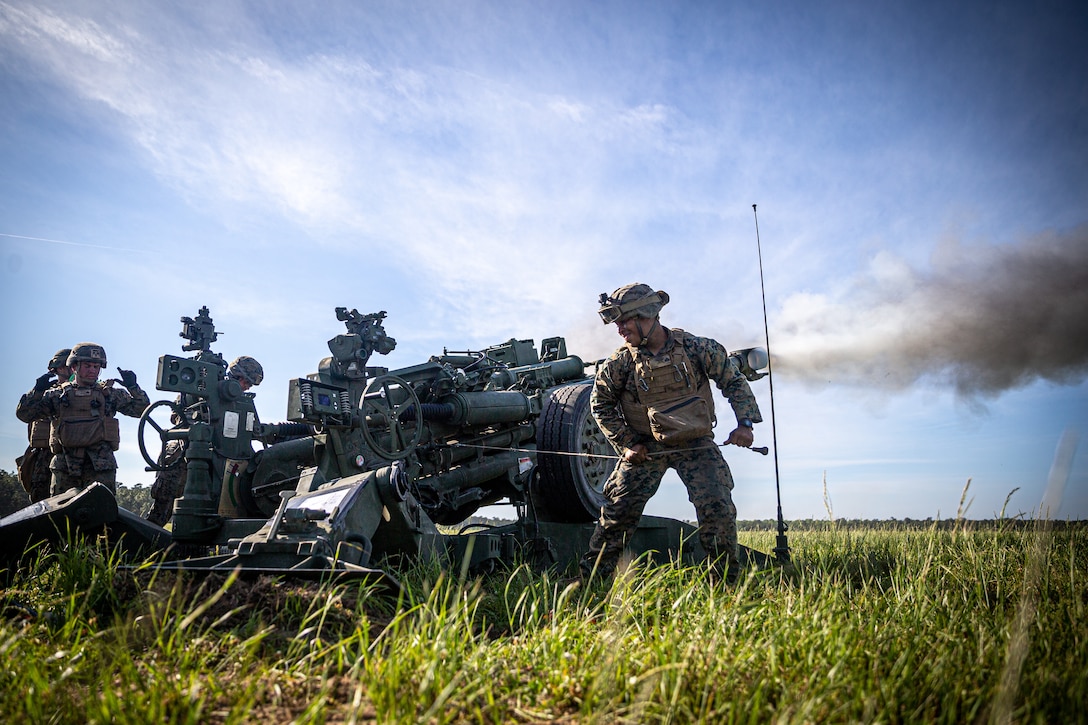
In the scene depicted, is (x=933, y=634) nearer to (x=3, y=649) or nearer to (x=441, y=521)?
(x=3, y=649)

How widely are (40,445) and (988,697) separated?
30.1 ft

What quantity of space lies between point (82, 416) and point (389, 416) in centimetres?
440

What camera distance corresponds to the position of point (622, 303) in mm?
5055

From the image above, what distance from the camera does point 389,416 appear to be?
5527mm

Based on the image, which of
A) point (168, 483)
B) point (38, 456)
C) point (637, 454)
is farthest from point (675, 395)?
point (38, 456)

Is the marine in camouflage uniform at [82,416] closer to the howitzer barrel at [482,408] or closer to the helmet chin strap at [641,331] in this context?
the howitzer barrel at [482,408]

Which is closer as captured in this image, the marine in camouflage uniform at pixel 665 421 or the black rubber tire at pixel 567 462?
the marine in camouflage uniform at pixel 665 421

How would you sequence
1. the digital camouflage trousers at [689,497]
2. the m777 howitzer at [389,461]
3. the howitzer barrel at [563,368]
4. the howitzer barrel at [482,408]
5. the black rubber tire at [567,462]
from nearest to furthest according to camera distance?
the m777 howitzer at [389,461] < the digital camouflage trousers at [689,497] < the howitzer barrel at [482,408] < the black rubber tire at [567,462] < the howitzer barrel at [563,368]

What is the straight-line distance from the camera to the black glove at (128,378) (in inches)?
305

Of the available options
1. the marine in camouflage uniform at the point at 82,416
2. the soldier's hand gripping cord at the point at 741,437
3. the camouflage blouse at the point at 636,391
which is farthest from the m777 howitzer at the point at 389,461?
the marine in camouflage uniform at the point at 82,416

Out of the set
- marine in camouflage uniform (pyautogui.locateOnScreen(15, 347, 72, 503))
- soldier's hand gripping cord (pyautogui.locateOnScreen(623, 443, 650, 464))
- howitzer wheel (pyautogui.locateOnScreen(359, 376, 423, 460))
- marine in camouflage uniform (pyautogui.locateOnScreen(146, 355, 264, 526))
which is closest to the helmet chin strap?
soldier's hand gripping cord (pyautogui.locateOnScreen(623, 443, 650, 464))

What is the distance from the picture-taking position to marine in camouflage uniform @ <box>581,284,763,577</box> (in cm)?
485

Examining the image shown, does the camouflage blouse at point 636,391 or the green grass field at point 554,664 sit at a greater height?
the camouflage blouse at point 636,391

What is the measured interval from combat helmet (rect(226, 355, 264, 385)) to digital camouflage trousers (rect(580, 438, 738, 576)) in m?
6.00
